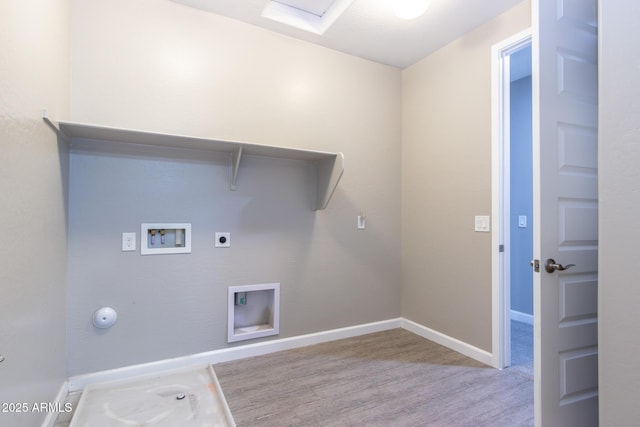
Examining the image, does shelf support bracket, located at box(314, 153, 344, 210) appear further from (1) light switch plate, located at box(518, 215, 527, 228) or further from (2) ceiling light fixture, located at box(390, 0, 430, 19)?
(1) light switch plate, located at box(518, 215, 527, 228)

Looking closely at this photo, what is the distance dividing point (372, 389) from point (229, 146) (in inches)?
72.6

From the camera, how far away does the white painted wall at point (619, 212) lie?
104 cm

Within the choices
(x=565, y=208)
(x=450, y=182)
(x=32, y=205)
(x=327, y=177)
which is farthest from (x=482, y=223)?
(x=32, y=205)

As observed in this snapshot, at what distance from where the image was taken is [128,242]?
2.04 metres

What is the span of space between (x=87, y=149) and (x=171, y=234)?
719 mm

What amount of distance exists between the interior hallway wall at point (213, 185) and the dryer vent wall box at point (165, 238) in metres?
0.05

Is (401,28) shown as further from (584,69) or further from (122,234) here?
(122,234)

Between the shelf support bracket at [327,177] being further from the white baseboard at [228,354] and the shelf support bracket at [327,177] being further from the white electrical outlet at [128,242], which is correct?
the white electrical outlet at [128,242]

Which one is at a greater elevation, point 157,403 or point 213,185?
point 213,185

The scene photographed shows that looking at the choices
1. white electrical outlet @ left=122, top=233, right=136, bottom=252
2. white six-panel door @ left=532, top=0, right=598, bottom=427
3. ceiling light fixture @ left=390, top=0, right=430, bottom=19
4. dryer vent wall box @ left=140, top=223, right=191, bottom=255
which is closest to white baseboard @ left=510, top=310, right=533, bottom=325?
white six-panel door @ left=532, top=0, right=598, bottom=427

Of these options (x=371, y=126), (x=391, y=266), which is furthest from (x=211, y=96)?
(x=391, y=266)

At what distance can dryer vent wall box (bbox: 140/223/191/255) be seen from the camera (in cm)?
208

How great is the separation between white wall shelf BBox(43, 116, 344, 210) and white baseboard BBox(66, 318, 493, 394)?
113cm

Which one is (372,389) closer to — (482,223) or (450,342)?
(450,342)
